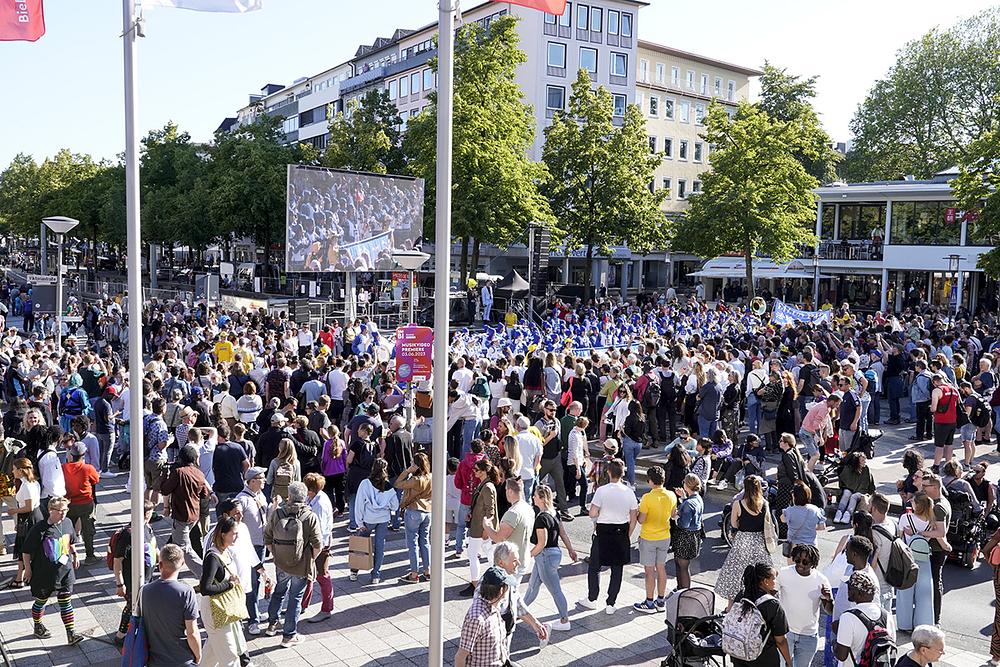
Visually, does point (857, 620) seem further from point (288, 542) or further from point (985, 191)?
point (985, 191)

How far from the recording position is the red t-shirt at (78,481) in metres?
9.87

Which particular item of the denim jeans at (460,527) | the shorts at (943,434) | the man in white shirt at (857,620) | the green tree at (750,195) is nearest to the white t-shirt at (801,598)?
the man in white shirt at (857,620)

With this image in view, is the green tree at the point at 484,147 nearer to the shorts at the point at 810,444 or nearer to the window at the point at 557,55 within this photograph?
the window at the point at 557,55

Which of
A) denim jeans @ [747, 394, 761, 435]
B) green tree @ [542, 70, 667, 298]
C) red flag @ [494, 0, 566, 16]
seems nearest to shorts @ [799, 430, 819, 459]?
denim jeans @ [747, 394, 761, 435]

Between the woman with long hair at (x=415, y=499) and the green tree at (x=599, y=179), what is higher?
the green tree at (x=599, y=179)

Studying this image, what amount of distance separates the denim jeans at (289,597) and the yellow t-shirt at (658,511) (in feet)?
10.9

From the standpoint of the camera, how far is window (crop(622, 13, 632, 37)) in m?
61.4

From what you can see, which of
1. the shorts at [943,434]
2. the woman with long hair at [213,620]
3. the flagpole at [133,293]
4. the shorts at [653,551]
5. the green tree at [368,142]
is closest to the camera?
the woman with long hair at [213,620]

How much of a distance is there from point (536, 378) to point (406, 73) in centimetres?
5519

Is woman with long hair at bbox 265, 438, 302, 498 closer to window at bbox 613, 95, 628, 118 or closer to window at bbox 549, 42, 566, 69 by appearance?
window at bbox 549, 42, 566, 69

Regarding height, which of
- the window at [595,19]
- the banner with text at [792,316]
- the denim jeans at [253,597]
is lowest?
the denim jeans at [253,597]

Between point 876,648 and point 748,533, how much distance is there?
84.9 inches

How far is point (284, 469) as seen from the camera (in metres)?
9.98

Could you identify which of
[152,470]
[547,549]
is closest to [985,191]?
[547,549]
